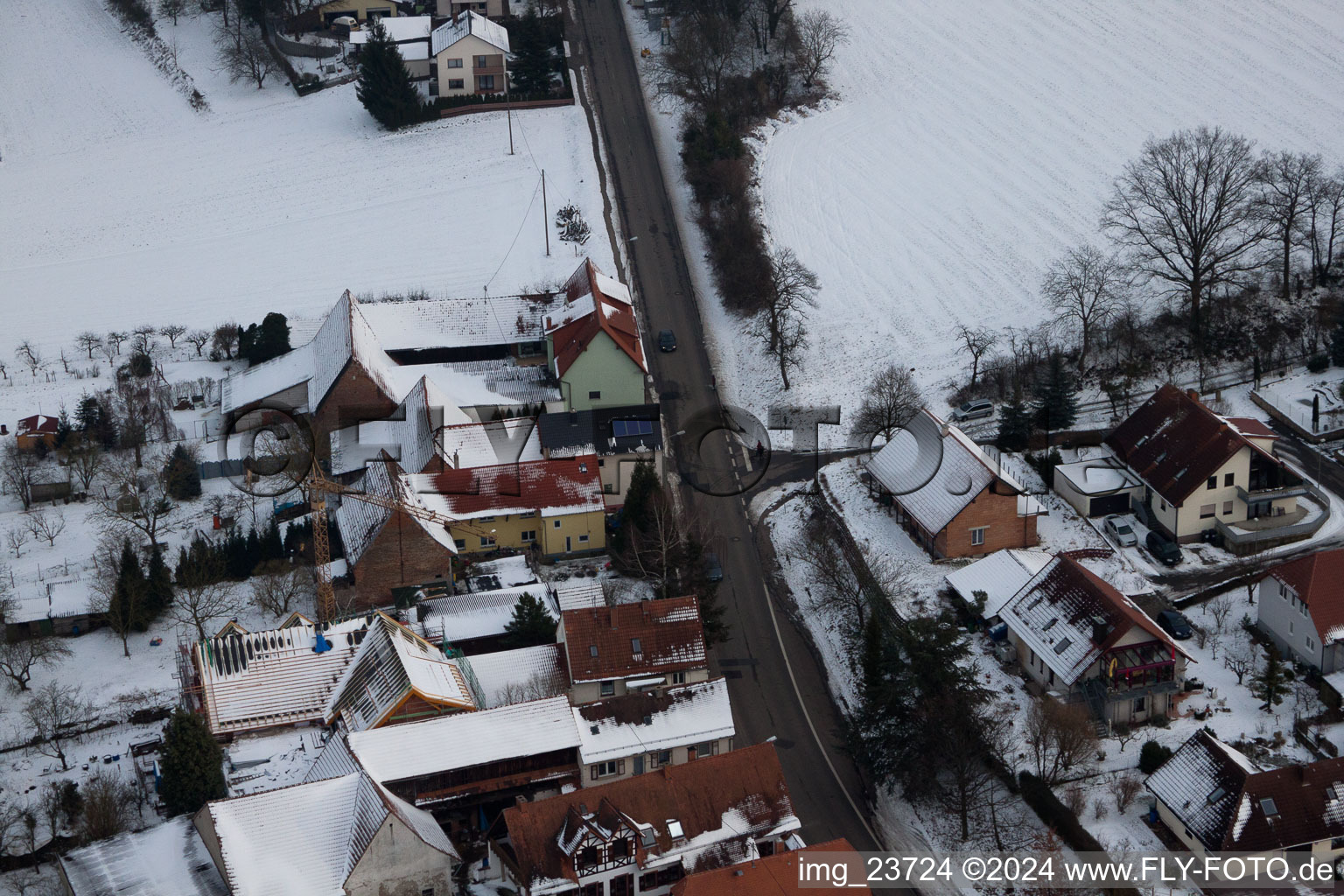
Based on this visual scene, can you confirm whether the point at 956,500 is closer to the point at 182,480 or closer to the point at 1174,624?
the point at 1174,624

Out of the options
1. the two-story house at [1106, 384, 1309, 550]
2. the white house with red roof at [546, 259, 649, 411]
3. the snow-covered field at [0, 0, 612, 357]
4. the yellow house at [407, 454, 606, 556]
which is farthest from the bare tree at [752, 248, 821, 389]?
the two-story house at [1106, 384, 1309, 550]

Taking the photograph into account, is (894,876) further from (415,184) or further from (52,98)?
(52,98)

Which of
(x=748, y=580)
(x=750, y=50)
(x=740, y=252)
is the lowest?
(x=748, y=580)

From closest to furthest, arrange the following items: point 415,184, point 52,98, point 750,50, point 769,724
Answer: point 769,724
point 415,184
point 750,50
point 52,98

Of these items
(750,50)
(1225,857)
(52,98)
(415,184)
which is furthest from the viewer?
(52,98)

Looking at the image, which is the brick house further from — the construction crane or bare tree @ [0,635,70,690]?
bare tree @ [0,635,70,690]

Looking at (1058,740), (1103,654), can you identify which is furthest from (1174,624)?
(1058,740)

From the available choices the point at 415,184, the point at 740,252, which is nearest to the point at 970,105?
the point at 740,252

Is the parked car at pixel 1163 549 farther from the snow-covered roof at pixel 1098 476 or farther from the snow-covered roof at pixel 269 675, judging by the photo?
the snow-covered roof at pixel 269 675
